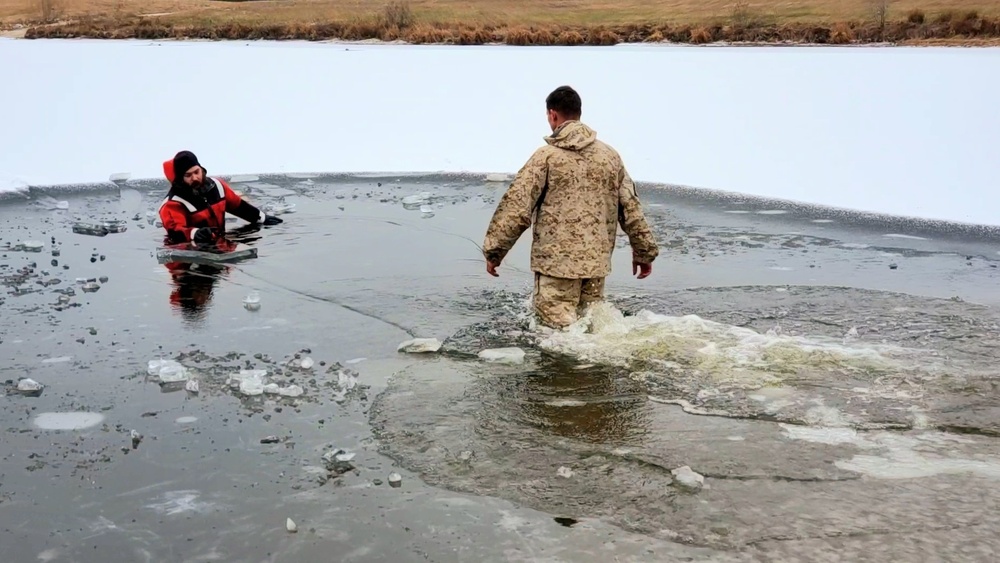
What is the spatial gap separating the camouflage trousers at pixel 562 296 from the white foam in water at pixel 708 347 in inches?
2.7

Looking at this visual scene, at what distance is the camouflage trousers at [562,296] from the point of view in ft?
20.5

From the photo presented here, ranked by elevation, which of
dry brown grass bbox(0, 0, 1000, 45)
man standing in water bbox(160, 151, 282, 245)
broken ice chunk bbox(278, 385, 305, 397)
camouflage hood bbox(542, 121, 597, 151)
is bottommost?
broken ice chunk bbox(278, 385, 305, 397)

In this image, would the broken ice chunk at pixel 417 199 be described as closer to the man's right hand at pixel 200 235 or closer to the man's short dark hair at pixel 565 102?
the man's right hand at pixel 200 235

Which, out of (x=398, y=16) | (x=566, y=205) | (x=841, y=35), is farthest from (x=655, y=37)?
(x=566, y=205)

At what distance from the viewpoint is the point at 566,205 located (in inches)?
241

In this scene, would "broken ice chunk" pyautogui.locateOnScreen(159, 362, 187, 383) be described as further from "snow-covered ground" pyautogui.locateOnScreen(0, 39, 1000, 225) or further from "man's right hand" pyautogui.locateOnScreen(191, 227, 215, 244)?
"snow-covered ground" pyautogui.locateOnScreen(0, 39, 1000, 225)

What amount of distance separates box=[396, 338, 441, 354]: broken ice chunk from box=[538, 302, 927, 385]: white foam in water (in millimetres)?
622

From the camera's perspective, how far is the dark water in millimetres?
3840

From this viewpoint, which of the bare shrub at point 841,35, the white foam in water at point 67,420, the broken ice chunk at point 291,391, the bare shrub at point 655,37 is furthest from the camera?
the bare shrub at point 655,37

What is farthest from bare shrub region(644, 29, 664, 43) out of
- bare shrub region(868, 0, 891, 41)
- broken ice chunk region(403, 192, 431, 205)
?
broken ice chunk region(403, 192, 431, 205)

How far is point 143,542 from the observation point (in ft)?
12.3

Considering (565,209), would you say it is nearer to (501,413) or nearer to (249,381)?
(501,413)

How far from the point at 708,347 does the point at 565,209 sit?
116cm

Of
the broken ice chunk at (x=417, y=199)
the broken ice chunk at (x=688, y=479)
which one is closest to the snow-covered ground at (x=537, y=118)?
the broken ice chunk at (x=417, y=199)
